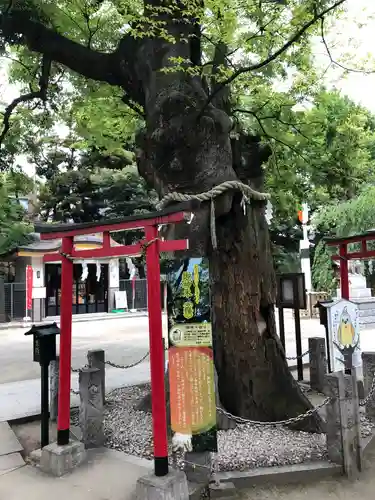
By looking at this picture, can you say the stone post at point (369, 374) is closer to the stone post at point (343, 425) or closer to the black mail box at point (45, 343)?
the stone post at point (343, 425)

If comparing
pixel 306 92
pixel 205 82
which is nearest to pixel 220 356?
pixel 205 82

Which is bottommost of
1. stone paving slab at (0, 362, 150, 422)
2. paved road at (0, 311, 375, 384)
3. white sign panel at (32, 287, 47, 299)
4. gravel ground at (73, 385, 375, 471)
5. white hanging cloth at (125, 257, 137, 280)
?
paved road at (0, 311, 375, 384)

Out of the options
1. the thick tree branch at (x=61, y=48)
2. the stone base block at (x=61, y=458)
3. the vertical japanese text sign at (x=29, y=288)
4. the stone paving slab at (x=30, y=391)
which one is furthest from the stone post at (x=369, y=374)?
the vertical japanese text sign at (x=29, y=288)

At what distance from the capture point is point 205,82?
19.5ft

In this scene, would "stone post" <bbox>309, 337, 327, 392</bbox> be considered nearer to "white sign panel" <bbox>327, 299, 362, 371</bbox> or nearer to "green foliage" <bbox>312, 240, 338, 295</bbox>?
"white sign panel" <bbox>327, 299, 362, 371</bbox>

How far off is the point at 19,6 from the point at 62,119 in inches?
172

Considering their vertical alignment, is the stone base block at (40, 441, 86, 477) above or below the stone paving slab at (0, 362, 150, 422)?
above

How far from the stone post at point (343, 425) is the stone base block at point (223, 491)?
4.00ft

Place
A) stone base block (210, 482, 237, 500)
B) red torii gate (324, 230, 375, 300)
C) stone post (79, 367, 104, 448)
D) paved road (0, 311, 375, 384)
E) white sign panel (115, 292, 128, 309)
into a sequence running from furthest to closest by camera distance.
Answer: white sign panel (115, 292, 128, 309) < paved road (0, 311, 375, 384) < red torii gate (324, 230, 375, 300) < stone post (79, 367, 104, 448) < stone base block (210, 482, 237, 500)

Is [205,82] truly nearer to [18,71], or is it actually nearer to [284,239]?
[18,71]

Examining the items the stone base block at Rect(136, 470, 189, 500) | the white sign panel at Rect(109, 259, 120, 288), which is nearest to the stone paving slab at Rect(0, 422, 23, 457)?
the stone base block at Rect(136, 470, 189, 500)

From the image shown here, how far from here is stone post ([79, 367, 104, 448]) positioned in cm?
498

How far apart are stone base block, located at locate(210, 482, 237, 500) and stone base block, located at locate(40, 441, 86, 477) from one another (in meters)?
1.53

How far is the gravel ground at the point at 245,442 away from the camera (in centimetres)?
440
